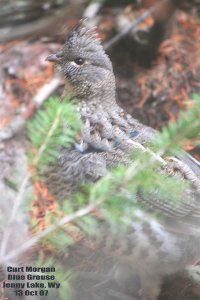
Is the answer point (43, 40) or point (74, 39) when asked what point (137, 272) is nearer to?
point (74, 39)

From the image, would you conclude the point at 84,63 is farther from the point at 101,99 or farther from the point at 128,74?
the point at 128,74

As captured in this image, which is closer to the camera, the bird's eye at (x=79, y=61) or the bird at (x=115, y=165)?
the bird at (x=115, y=165)

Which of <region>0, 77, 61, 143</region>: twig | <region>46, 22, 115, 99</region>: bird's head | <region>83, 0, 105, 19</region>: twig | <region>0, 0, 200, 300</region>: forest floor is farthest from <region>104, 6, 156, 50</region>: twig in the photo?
<region>46, 22, 115, 99</region>: bird's head

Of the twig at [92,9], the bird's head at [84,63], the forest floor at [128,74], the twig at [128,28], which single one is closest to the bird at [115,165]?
the bird's head at [84,63]

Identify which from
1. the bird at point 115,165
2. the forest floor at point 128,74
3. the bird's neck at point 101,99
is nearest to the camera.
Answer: the bird at point 115,165

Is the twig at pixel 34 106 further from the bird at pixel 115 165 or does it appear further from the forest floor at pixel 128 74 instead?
the bird at pixel 115 165

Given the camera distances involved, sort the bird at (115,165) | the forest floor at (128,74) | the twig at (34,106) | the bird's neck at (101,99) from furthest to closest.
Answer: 1. the forest floor at (128,74)
2. the twig at (34,106)
3. the bird's neck at (101,99)
4. the bird at (115,165)

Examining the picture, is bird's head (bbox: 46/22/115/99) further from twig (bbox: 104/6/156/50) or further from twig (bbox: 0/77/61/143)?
twig (bbox: 104/6/156/50)
